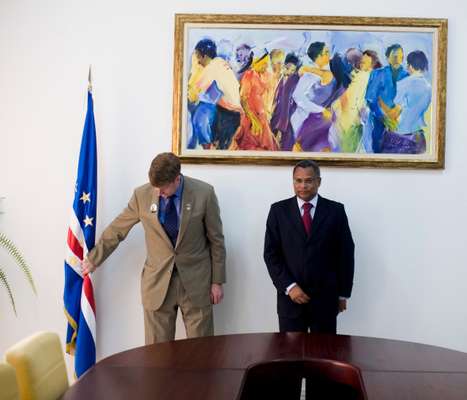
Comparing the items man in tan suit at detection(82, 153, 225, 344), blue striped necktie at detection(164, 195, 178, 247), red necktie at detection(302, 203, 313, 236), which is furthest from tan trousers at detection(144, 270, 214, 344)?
red necktie at detection(302, 203, 313, 236)

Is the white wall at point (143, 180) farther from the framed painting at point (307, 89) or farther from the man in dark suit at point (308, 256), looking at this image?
the man in dark suit at point (308, 256)

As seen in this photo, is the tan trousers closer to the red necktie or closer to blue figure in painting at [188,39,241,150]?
the red necktie

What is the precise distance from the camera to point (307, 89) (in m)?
3.65

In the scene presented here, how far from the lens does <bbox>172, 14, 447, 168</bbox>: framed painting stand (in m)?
3.62

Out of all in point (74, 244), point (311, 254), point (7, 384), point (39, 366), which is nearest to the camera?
point (7, 384)

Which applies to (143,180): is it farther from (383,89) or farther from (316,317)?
(383,89)

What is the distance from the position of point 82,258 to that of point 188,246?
2.61 ft

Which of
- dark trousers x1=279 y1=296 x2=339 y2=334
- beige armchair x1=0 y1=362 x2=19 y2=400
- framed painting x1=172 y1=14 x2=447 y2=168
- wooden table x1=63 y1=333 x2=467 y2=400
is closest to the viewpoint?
beige armchair x1=0 y1=362 x2=19 y2=400

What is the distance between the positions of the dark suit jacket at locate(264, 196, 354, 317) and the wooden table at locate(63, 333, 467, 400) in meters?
0.67

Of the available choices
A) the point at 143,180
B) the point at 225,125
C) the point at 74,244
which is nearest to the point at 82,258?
the point at 74,244

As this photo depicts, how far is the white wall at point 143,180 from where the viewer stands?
3.63m

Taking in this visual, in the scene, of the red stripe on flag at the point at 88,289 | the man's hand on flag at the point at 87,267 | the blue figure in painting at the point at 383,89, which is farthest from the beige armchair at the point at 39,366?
the blue figure in painting at the point at 383,89

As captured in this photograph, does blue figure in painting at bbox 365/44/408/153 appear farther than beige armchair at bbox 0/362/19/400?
Yes

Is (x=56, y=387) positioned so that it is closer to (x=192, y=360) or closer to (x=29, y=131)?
(x=192, y=360)
